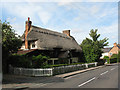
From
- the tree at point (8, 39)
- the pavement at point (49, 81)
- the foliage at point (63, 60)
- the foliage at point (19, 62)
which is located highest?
the tree at point (8, 39)

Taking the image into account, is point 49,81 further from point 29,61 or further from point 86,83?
point 29,61

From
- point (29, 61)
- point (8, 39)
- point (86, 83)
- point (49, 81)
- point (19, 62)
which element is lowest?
point (49, 81)

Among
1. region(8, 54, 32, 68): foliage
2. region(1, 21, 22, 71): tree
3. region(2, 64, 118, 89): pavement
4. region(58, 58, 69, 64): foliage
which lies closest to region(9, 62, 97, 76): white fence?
region(8, 54, 32, 68): foliage

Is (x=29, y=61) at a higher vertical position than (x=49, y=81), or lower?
higher

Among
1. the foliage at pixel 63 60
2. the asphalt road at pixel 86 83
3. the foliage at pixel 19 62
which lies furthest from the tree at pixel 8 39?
the foliage at pixel 63 60

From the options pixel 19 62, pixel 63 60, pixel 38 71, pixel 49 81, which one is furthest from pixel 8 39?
pixel 63 60

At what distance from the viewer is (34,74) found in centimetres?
1488

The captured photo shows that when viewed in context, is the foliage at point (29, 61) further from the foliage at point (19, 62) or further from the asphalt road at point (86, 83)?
the asphalt road at point (86, 83)

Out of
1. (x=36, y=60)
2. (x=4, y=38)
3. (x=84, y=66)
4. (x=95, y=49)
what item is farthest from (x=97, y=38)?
(x=4, y=38)

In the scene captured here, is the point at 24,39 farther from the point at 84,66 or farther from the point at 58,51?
the point at 84,66

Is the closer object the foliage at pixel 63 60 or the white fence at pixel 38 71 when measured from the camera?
the white fence at pixel 38 71

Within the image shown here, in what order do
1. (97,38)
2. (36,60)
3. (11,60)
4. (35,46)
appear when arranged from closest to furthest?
(36,60), (11,60), (35,46), (97,38)

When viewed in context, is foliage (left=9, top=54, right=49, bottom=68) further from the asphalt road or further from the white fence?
the asphalt road

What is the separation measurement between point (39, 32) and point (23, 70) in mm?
13175
